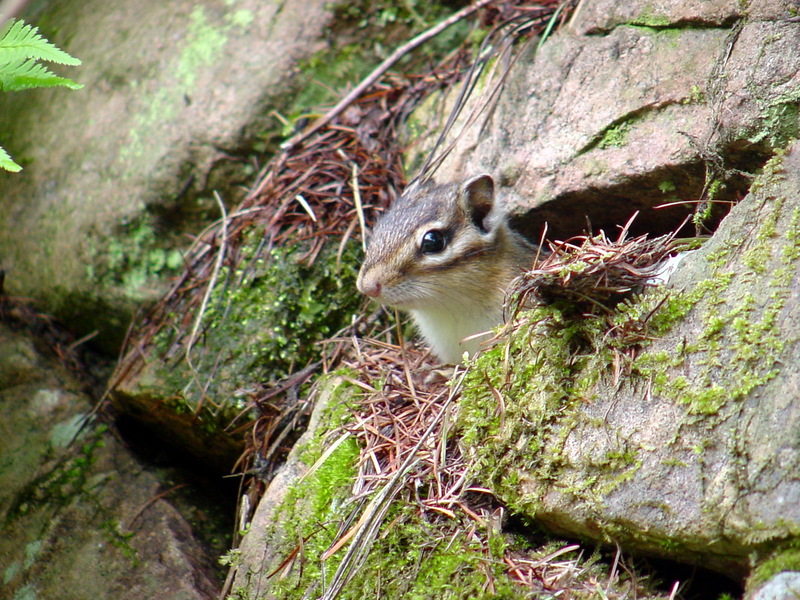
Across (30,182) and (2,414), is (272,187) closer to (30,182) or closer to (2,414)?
(30,182)

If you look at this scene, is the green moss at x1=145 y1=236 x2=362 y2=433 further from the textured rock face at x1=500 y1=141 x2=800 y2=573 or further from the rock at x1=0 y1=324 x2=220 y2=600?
the textured rock face at x1=500 y1=141 x2=800 y2=573

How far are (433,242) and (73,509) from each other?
9.03 feet

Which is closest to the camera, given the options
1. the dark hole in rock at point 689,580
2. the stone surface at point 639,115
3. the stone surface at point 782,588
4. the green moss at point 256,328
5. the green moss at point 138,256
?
the stone surface at point 782,588

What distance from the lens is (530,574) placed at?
8.53ft

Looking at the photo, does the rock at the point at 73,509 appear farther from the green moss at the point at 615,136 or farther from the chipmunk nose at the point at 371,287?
the green moss at the point at 615,136

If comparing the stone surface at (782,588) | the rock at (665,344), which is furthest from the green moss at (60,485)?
the stone surface at (782,588)

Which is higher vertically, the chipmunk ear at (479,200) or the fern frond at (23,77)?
the fern frond at (23,77)

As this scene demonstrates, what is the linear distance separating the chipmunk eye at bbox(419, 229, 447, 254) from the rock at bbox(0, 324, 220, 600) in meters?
2.17

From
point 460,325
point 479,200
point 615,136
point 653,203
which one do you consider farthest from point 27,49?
point 653,203

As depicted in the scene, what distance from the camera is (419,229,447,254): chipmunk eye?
12.3 feet

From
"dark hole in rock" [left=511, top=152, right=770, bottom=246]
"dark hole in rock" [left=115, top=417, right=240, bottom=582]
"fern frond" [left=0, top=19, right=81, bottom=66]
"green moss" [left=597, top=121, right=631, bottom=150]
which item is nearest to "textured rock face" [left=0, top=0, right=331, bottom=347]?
"dark hole in rock" [left=115, top=417, right=240, bottom=582]

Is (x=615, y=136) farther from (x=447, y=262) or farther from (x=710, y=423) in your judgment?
(x=710, y=423)

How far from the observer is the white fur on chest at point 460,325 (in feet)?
12.7

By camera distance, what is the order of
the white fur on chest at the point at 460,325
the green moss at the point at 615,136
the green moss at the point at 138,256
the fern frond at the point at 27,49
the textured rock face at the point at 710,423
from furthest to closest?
the green moss at the point at 138,256 → the white fur on chest at the point at 460,325 → the green moss at the point at 615,136 → the fern frond at the point at 27,49 → the textured rock face at the point at 710,423
